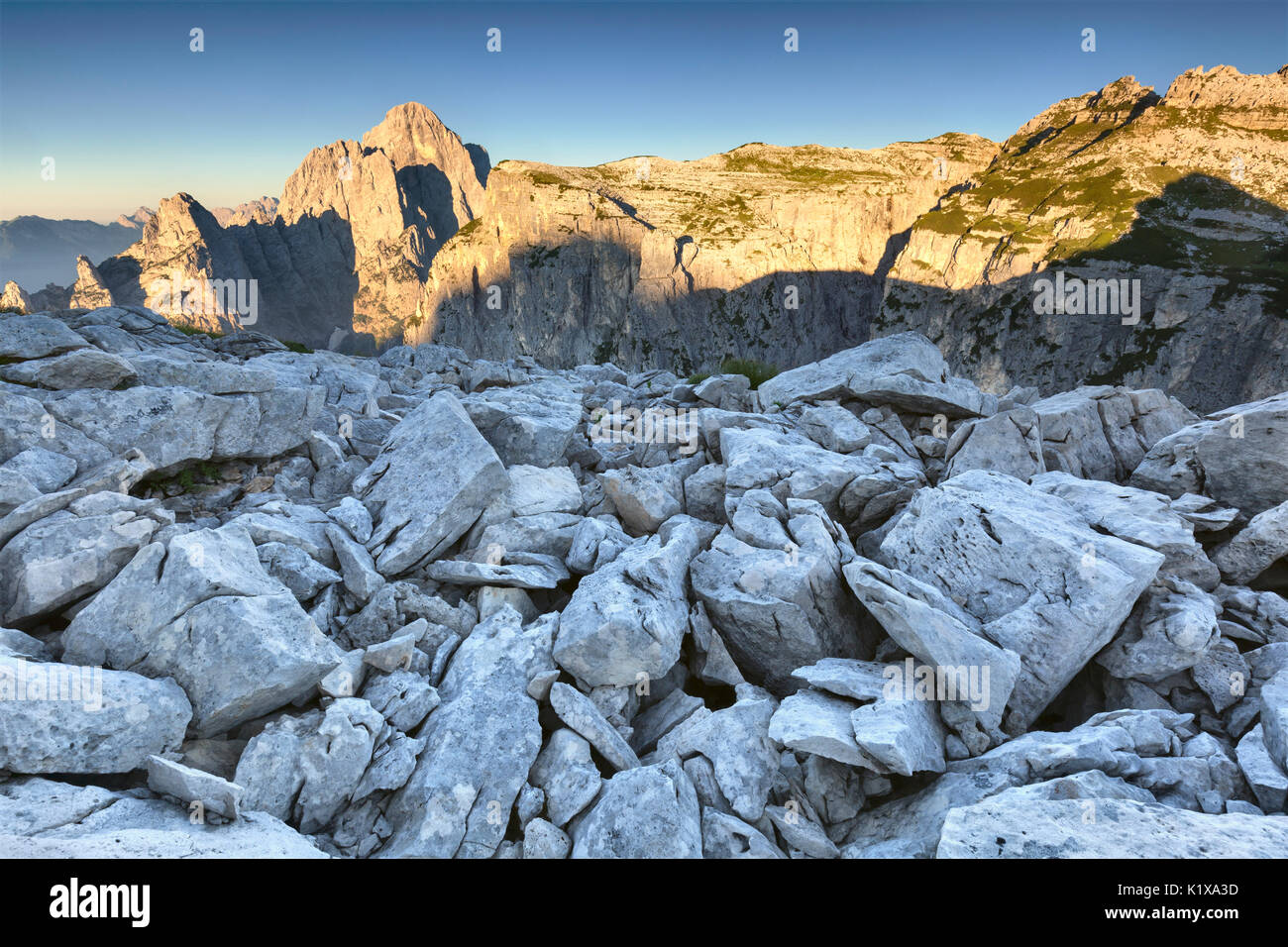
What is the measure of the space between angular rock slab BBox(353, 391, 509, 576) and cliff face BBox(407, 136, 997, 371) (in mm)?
102580

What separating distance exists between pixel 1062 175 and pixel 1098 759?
6051 inches

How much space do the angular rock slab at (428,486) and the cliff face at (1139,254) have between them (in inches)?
4392

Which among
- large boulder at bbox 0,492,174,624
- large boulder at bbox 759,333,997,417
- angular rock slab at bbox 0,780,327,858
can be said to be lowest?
angular rock slab at bbox 0,780,327,858

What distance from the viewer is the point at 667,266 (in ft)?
382

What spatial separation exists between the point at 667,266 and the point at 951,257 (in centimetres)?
5264

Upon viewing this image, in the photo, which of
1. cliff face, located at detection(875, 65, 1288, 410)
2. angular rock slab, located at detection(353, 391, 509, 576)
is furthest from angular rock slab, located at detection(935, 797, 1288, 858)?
cliff face, located at detection(875, 65, 1288, 410)

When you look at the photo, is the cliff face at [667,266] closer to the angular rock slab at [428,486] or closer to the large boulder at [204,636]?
the angular rock slab at [428,486]

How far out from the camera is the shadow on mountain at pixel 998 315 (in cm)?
9100

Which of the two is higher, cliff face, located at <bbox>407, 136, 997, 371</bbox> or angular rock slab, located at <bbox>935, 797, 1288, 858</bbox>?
cliff face, located at <bbox>407, 136, 997, 371</bbox>

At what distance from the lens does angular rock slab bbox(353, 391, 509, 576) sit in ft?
31.3

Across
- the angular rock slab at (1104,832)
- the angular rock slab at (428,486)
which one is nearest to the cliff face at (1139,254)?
the angular rock slab at (1104,832)

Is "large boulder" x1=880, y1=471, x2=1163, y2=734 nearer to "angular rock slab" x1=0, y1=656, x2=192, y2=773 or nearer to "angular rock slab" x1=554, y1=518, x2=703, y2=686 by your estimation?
"angular rock slab" x1=554, y1=518, x2=703, y2=686

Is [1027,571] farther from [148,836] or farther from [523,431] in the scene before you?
[148,836]

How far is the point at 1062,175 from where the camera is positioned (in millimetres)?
121875
